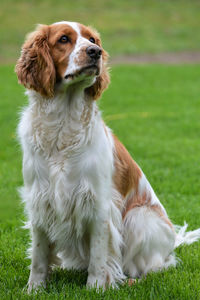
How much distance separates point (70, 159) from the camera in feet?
12.9

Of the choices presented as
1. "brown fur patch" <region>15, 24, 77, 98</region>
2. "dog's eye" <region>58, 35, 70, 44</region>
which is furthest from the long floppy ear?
"dog's eye" <region>58, 35, 70, 44</region>

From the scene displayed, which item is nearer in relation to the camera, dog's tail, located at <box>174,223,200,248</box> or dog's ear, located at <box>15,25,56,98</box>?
dog's ear, located at <box>15,25,56,98</box>

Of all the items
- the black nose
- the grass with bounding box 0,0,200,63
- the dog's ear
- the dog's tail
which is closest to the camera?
the black nose

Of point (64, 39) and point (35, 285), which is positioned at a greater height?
point (64, 39)

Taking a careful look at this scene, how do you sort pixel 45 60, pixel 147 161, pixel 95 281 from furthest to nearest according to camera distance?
pixel 147 161, pixel 95 281, pixel 45 60

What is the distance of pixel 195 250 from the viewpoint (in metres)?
4.80

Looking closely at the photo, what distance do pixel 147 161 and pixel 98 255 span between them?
3769 mm

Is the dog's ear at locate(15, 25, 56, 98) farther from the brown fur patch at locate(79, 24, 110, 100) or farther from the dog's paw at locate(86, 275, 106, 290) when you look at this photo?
the dog's paw at locate(86, 275, 106, 290)

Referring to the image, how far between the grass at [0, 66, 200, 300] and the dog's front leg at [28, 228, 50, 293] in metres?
0.11

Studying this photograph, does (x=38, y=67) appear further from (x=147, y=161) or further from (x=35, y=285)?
(x=147, y=161)

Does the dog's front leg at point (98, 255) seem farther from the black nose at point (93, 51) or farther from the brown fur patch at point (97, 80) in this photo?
the black nose at point (93, 51)

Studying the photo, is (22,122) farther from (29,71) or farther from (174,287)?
(174,287)

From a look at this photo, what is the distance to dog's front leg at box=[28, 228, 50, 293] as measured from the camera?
4.21m

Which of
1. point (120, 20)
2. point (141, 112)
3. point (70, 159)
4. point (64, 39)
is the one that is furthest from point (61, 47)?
point (120, 20)
